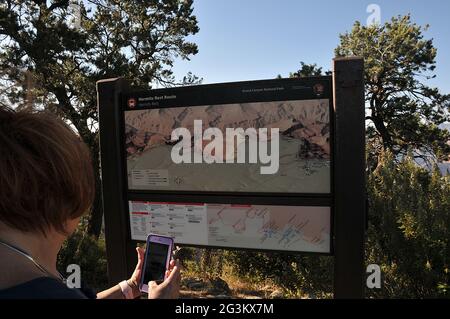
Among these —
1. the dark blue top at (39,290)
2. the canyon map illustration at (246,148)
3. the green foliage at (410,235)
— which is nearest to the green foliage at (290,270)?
the green foliage at (410,235)

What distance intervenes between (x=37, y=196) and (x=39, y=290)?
25 centimetres

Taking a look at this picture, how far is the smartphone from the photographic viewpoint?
6.42ft

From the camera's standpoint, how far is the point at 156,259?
6.67 ft

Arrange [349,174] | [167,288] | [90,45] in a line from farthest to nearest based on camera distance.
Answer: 1. [90,45]
2. [349,174]
3. [167,288]

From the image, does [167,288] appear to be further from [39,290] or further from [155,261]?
[39,290]

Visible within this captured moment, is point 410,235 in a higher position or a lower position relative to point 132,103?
lower

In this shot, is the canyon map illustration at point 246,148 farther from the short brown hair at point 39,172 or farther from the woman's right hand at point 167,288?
the short brown hair at point 39,172

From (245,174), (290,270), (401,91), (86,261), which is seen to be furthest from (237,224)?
(401,91)

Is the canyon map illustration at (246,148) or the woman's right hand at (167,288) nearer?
the woman's right hand at (167,288)

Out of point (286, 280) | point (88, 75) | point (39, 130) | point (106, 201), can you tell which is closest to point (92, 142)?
point (88, 75)

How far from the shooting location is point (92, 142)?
13766mm

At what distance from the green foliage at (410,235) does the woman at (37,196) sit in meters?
3.36

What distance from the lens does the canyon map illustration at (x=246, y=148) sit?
98.7 inches
